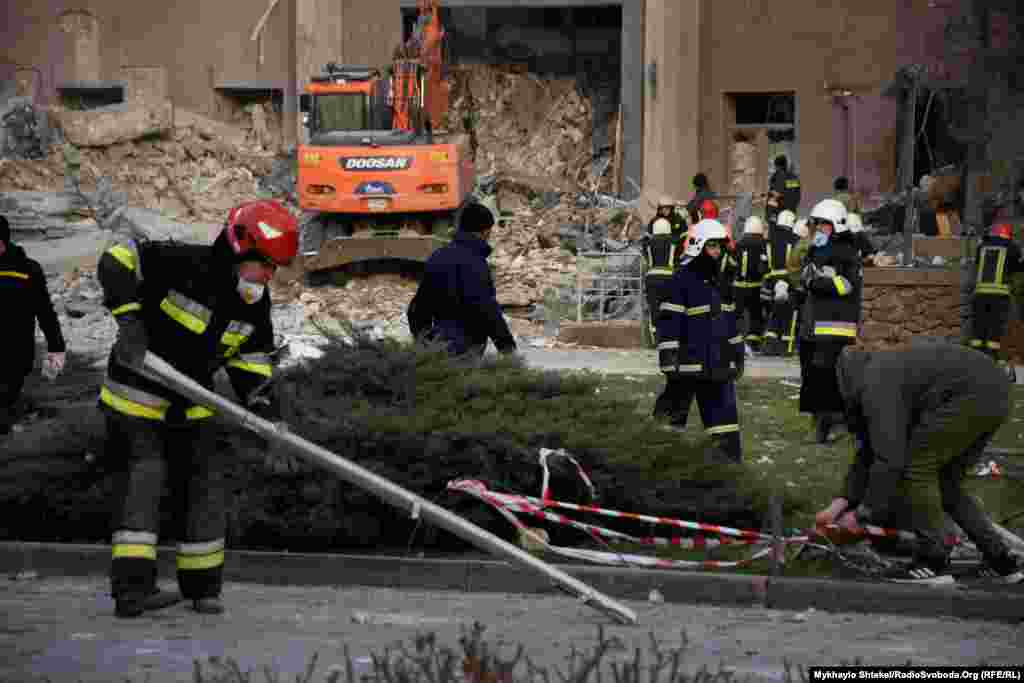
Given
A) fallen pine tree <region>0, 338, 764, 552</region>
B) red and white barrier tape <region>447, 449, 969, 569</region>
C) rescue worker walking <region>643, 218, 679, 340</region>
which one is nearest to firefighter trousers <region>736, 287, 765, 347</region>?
rescue worker walking <region>643, 218, 679, 340</region>

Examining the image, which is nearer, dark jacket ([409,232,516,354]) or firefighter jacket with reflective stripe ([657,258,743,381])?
dark jacket ([409,232,516,354])

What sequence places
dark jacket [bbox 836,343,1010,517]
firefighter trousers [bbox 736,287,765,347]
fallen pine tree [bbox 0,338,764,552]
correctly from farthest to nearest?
firefighter trousers [bbox 736,287,765,347], fallen pine tree [bbox 0,338,764,552], dark jacket [bbox 836,343,1010,517]

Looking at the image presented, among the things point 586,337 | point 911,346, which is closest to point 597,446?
point 911,346

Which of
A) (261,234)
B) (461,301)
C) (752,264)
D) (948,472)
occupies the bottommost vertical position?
(752,264)

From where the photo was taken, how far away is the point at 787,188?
29219 mm

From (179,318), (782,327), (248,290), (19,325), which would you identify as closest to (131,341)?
(179,318)

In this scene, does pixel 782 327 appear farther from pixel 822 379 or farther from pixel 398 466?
pixel 398 466

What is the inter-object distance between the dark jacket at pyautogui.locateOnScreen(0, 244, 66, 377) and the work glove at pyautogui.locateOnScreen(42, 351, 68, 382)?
31 mm

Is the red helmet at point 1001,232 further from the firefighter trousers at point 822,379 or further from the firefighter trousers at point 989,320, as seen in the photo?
A: the firefighter trousers at point 822,379

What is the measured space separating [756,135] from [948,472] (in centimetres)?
3099

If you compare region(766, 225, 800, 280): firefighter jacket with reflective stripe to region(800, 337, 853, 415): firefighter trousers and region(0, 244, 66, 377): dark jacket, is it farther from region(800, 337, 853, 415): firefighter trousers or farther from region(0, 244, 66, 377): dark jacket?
region(0, 244, 66, 377): dark jacket

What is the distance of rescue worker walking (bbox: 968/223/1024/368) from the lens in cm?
1944

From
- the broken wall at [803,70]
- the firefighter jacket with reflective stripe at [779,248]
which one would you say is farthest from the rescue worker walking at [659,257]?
the broken wall at [803,70]

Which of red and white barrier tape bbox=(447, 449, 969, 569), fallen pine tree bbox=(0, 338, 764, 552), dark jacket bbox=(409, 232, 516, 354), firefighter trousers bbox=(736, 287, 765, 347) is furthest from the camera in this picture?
firefighter trousers bbox=(736, 287, 765, 347)
